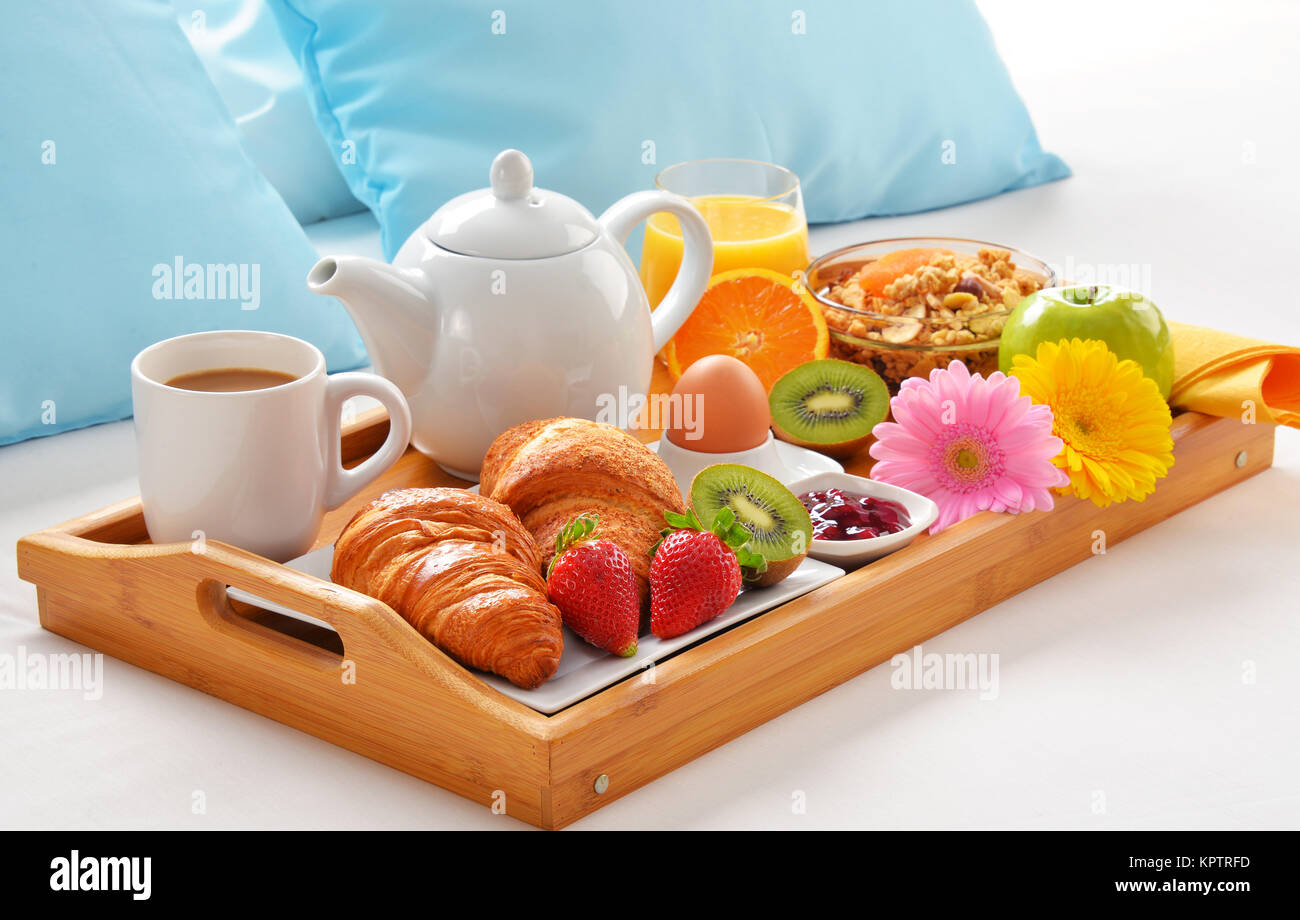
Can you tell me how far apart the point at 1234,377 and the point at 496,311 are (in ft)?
2.15

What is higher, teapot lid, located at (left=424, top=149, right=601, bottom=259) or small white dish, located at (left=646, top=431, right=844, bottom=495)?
teapot lid, located at (left=424, top=149, right=601, bottom=259)

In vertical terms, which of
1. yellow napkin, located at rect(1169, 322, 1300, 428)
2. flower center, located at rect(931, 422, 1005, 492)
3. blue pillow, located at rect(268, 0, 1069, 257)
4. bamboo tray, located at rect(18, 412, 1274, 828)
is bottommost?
bamboo tray, located at rect(18, 412, 1274, 828)

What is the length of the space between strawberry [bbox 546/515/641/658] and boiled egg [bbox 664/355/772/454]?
0.26 metres

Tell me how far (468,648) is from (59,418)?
2.16ft

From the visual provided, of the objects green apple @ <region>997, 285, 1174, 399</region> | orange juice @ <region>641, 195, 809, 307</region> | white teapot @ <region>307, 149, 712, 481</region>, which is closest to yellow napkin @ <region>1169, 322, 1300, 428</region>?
green apple @ <region>997, 285, 1174, 399</region>

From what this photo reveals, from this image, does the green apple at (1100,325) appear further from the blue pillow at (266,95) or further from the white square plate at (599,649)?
the blue pillow at (266,95)

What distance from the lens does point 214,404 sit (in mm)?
899

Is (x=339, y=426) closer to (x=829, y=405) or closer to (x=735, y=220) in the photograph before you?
(x=829, y=405)

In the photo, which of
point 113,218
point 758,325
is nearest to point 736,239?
point 758,325

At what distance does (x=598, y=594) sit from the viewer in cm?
84

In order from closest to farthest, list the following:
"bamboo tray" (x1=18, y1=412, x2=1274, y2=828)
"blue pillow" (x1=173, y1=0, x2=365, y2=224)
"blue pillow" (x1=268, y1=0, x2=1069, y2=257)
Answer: "bamboo tray" (x1=18, y1=412, x2=1274, y2=828), "blue pillow" (x1=268, y1=0, x2=1069, y2=257), "blue pillow" (x1=173, y1=0, x2=365, y2=224)

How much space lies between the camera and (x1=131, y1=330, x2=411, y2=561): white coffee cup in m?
0.91

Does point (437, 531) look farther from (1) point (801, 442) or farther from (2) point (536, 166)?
(2) point (536, 166)

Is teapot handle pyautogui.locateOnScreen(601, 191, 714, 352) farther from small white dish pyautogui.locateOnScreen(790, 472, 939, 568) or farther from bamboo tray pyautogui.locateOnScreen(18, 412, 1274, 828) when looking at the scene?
bamboo tray pyautogui.locateOnScreen(18, 412, 1274, 828)
